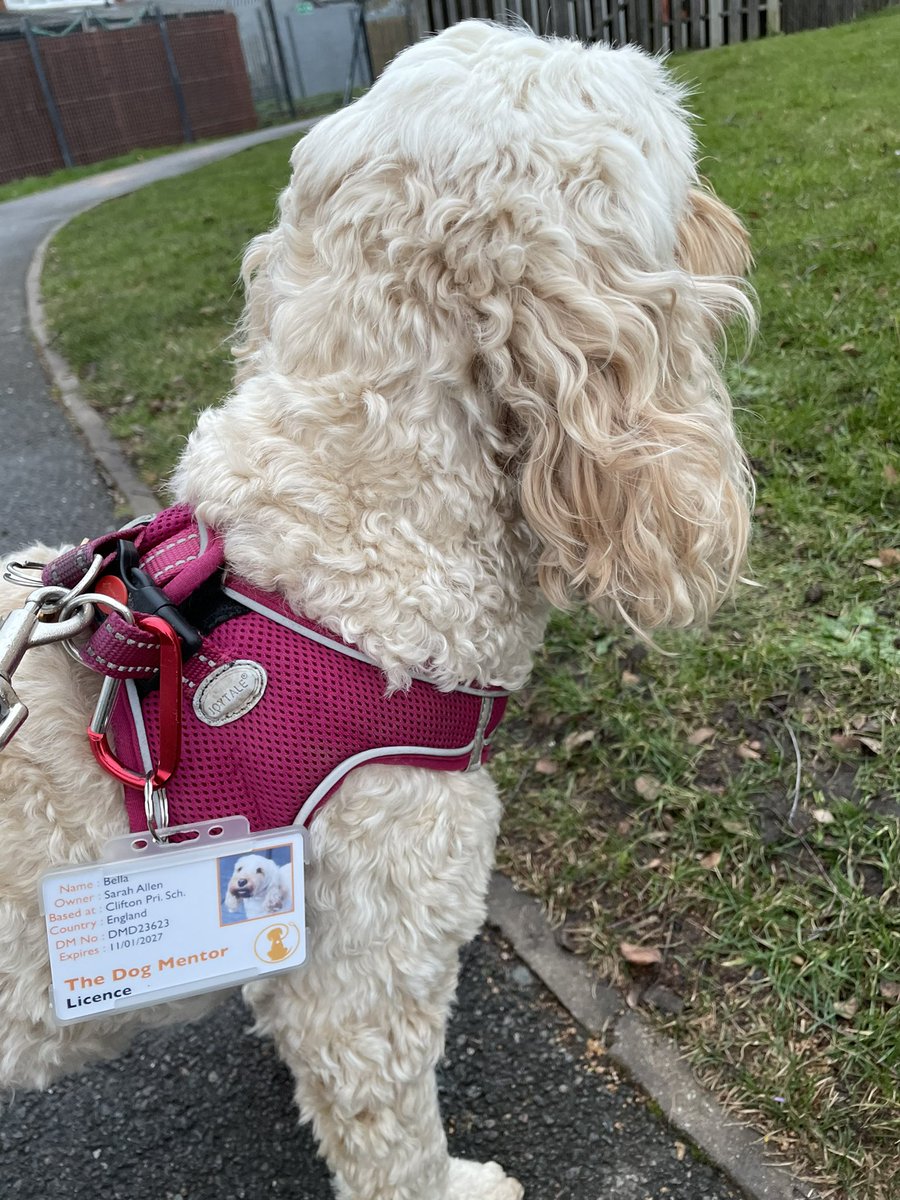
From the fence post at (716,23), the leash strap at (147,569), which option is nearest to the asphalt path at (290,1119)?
the leash strap at (147,569)

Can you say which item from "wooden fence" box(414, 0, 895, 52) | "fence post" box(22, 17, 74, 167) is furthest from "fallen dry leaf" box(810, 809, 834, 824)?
"fence post" box(22, 17, 74, 167)

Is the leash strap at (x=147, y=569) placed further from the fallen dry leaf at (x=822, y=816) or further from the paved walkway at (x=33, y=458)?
the paved walkway at (x=33, y=458)

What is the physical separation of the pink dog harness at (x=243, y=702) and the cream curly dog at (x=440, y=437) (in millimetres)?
44

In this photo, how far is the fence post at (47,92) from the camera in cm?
2203

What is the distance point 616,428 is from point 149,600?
79cm

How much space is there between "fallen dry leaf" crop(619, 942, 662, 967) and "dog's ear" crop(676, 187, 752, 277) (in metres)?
1.67

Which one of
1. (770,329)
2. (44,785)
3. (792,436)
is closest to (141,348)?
(770,329)

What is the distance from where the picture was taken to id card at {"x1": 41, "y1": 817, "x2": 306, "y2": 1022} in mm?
1356

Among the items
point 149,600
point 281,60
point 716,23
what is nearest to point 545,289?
point 149,600

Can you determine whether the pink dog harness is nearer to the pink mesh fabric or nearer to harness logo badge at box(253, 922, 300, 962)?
the pink mesh fabric

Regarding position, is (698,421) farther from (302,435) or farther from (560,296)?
(302,435)

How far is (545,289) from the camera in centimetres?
138

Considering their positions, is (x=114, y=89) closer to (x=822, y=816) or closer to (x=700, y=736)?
(x=700, y=736)

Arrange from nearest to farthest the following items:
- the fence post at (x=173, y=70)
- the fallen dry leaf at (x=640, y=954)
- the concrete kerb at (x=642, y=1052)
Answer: the concrete kerb at (x=642, y=1052), the fallen dry leaf at (x=640, y=954), the fence post at (x=173, y=70)
